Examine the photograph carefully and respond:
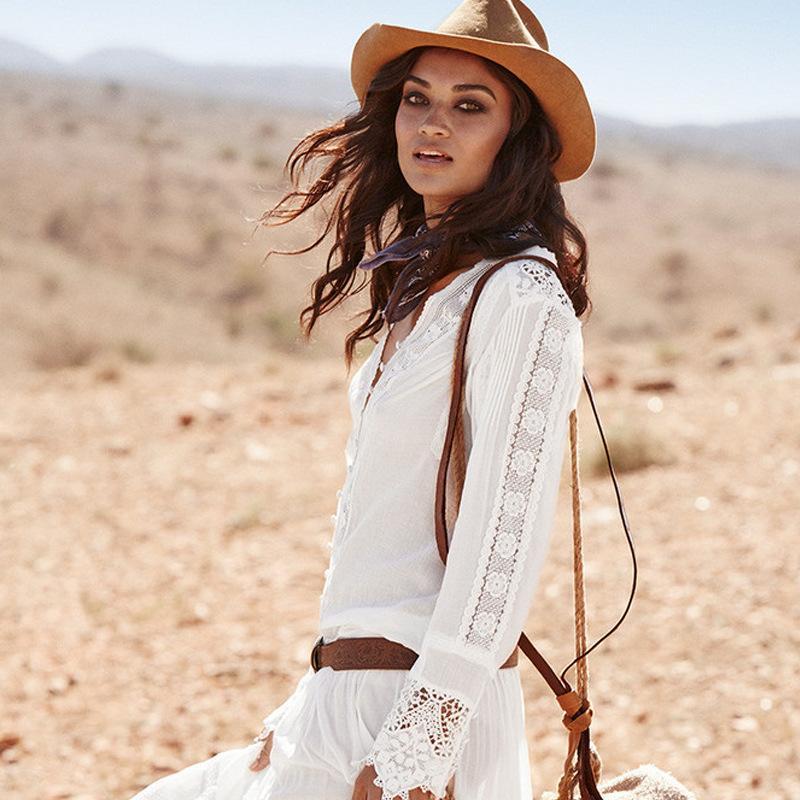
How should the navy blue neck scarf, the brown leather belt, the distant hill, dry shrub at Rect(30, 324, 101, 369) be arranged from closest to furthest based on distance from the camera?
the brown leather belt, the navy blue neck scarf, dry shrub at Rect(30, 324, 101, 369), the distant hill

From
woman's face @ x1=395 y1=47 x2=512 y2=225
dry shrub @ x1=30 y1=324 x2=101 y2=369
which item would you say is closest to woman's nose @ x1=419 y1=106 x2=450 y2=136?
woman's face @ x1=395 y1=47 x2=512 y2=225

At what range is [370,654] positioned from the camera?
1719 mm

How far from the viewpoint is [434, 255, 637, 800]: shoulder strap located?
1.64 meters

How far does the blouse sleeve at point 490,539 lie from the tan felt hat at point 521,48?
1.29 ft

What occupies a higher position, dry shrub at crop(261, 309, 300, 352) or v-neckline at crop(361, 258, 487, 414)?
v-neckline at crop(361, 258, 487, 414)

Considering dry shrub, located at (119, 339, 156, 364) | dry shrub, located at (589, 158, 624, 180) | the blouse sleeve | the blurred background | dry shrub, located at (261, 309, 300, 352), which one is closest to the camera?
the blouse sleeve

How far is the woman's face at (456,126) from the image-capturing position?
183 centimetres

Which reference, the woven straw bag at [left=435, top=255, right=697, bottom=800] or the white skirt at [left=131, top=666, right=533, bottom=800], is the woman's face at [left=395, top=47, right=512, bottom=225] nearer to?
the woven straw bag at [left=435, top=255, right=697, bottom=800]

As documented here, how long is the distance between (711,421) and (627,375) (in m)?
2.37

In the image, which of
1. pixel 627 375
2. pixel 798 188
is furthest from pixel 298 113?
pixel 627 375

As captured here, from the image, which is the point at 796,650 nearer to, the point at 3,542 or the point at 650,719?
the point at 650,719

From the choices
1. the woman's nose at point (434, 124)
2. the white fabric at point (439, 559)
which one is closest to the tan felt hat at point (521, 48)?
the woman's nose at point (434, 124)

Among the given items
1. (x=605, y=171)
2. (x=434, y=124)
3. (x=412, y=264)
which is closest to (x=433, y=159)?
(x=434, y=124)

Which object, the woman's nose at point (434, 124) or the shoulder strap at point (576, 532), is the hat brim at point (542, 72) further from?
the shoulder strap at point (576, 532)
